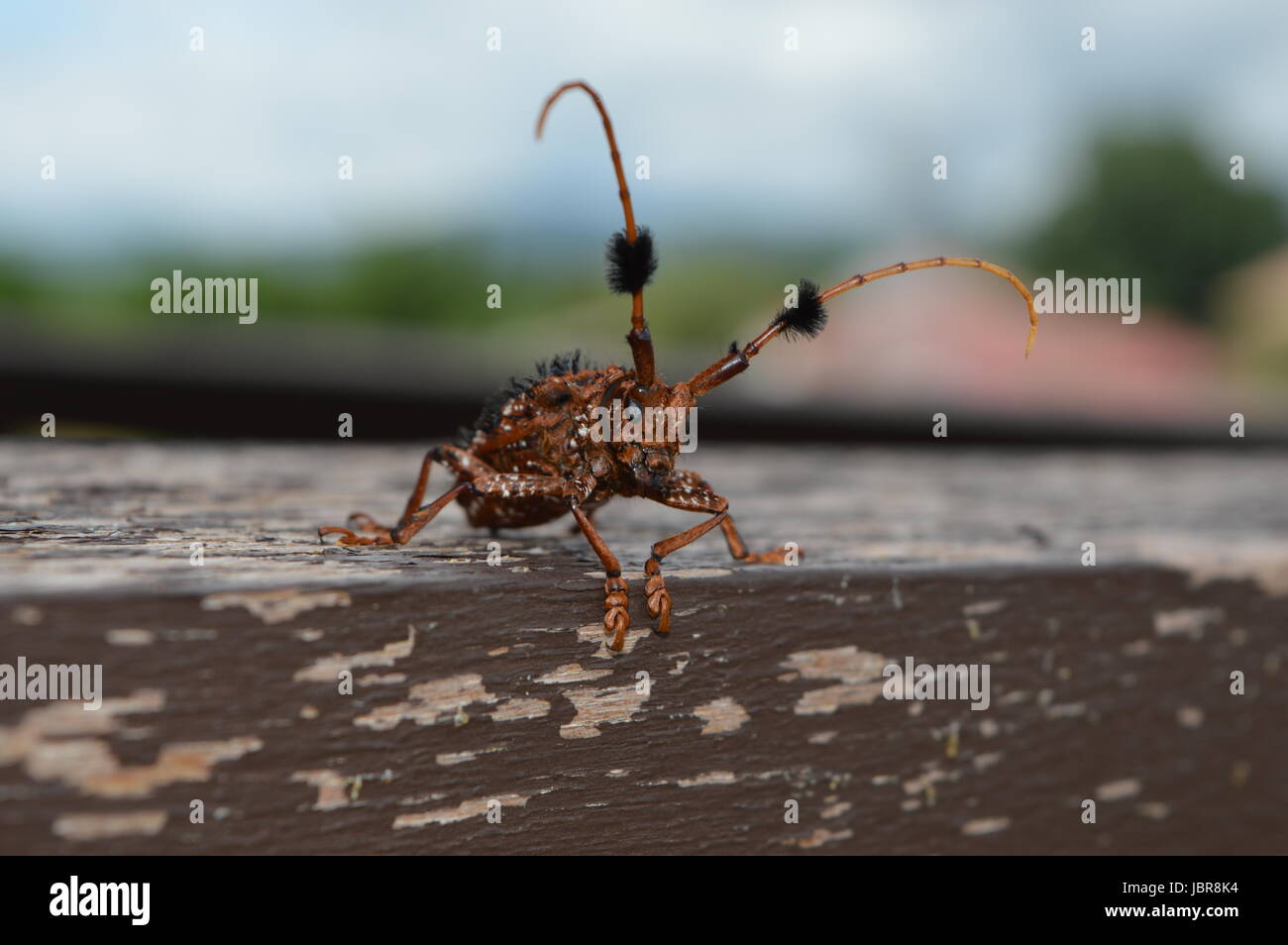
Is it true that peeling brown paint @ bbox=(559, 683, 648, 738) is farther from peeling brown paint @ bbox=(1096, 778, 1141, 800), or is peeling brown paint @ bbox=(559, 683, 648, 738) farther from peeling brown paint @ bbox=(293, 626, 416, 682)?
peeling brown paint @ bbox=(1096, 778, 1141, 800)

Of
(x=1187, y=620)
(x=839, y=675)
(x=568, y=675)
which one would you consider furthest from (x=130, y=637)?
(x=1187, y=620)

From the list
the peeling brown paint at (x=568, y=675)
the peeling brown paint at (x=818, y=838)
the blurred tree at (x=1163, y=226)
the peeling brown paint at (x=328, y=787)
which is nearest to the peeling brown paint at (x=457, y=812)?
the peeling brown paint at (x=328, y=787)

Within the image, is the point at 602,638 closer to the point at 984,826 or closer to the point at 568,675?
the point at 568,675

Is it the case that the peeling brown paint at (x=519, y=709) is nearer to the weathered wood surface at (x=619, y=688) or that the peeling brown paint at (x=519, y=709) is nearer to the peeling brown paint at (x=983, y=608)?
the weathered wood surface at (x=619, y=688)

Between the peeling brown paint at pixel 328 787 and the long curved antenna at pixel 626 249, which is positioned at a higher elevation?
the long curved antenna at pixel 626 249

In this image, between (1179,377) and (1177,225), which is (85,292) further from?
(1177,225)
